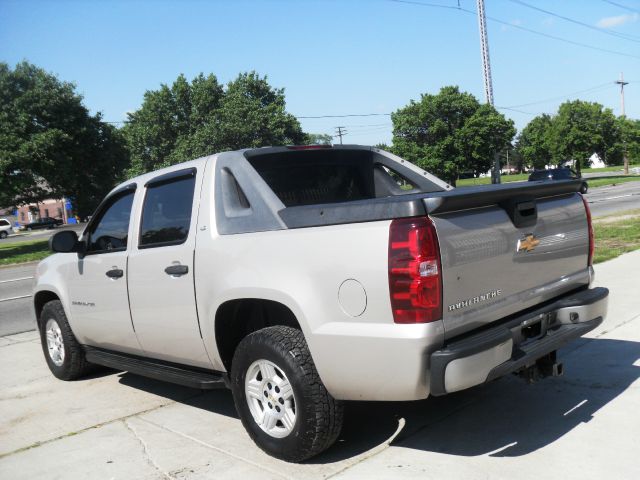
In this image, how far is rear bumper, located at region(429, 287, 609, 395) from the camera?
288cm

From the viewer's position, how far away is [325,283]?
313cm

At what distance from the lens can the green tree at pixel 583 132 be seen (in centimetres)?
5438

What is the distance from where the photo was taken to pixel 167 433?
4.20 metres

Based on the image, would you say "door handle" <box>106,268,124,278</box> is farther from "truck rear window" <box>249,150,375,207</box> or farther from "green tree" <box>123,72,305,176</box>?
"green tree" <box>123,72,305,176</box>

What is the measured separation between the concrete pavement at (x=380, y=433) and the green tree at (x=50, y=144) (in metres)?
24.5

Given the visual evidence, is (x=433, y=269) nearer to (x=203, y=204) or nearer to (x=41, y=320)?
(x=203, y=204)

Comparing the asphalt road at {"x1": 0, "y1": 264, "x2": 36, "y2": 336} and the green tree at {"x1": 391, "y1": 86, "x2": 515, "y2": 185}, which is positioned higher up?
the green tree at {"x1": 391, "y1": 86, "x2": 515, "y2": 185}

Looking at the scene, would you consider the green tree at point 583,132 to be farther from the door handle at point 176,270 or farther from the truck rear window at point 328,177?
the door handle at point 176,270

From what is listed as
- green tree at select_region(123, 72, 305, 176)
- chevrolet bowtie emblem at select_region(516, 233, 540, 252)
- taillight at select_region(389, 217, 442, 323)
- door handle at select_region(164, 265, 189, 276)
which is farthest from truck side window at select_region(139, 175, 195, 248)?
green tree at select_region(123, 72, 305, 176)

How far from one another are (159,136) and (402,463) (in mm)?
54814

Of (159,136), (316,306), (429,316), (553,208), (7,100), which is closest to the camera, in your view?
(429,316)

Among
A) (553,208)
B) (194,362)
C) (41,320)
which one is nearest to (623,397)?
(553,208)

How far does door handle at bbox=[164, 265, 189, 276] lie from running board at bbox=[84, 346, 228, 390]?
70 centimetres

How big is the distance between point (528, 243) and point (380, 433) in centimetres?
150
